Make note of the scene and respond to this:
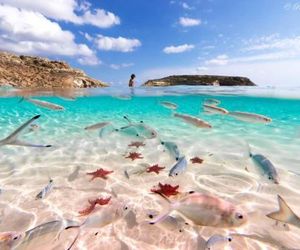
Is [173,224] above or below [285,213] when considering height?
below

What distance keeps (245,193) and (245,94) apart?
2881 centimetres

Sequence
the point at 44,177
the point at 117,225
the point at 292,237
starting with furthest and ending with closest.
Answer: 1. the point at 44,177
2. the point at 117,225
3. the point at 292,237

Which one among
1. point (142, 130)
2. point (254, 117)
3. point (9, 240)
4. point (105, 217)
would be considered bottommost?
point (9, 240)

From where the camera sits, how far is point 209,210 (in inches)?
102

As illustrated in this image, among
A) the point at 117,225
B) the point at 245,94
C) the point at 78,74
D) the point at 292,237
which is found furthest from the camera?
the point at 78,74

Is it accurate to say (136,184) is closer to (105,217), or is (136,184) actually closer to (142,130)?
(142,130)

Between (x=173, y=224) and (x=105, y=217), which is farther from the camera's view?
(x=173, y=224)

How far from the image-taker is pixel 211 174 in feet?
17.4

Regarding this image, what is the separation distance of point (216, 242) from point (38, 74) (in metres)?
48.4

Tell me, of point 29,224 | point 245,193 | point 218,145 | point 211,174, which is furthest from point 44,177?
point 218,145

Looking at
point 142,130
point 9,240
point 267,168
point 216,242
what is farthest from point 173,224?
point 142,130

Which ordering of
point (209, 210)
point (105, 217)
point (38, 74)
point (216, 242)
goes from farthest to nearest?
point (38, 74), point (216, 242), point (105, 217), point (209, 210)

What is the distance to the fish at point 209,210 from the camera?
2.58 metres

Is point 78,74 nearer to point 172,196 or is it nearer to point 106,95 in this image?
point 106,95
